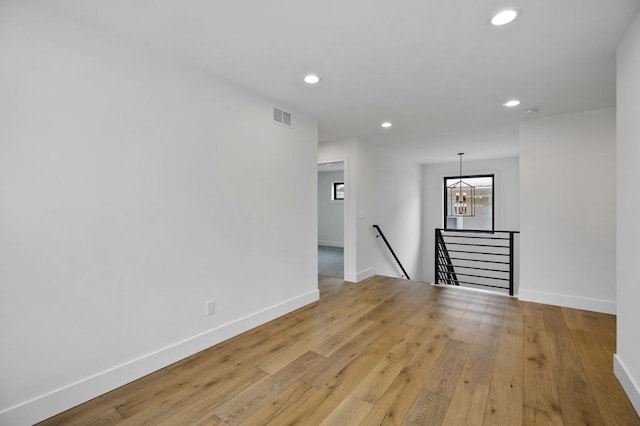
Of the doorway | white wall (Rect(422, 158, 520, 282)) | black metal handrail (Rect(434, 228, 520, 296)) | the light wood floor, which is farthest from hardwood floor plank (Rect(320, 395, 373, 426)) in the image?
the doorway

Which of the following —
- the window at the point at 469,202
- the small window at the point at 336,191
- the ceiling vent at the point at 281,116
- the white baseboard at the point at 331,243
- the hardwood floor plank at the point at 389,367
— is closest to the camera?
the hardwood floor plank at the point at 389,367

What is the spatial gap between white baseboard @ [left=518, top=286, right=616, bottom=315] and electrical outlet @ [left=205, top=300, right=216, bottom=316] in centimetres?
368

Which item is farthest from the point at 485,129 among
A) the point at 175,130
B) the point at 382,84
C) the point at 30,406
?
the point at 30,406

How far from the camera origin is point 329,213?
928 cm

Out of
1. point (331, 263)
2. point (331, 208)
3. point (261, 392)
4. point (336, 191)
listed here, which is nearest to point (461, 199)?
point (336, 191)

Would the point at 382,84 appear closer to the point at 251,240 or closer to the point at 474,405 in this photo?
the point at 251,240

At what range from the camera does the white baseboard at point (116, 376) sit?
1.61 meters

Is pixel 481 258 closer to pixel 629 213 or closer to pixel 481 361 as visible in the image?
pixel 481 361

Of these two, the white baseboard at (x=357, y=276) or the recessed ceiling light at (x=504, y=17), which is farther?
the white baseboard at (x=357, y=276)

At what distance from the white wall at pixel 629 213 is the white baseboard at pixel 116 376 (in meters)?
2.77

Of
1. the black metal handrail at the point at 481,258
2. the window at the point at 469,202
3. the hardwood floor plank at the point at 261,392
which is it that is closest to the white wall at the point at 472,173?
the window at the point at 469,202

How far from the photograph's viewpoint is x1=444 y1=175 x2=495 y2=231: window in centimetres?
713

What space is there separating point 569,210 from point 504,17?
278cm

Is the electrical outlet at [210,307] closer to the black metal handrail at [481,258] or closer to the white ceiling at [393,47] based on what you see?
the white ceiling at [393,47]
